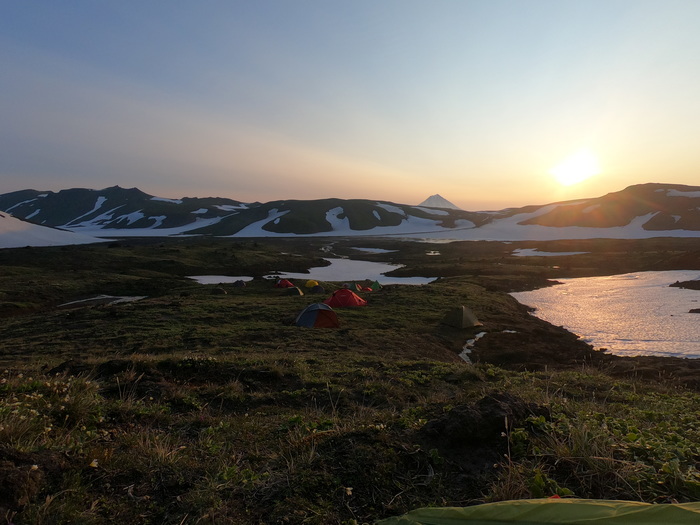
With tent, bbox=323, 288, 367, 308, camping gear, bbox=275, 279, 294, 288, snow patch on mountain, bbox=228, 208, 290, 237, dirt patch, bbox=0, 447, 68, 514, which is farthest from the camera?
snow patch on mountain, bbox=228, 208, 290, 237

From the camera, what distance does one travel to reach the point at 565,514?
2.50 m

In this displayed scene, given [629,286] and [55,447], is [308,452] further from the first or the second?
[629,286]

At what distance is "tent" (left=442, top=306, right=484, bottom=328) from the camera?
24.5 meters

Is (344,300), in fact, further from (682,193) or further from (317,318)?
(682,193)

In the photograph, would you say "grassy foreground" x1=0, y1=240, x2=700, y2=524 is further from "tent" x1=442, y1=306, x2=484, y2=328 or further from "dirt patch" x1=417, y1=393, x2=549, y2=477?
"tent" x1=442, y1=306, x2=484, y2=328

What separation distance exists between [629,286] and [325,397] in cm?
4542

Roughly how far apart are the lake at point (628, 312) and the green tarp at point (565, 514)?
21063 millimetres

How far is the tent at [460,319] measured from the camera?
966 inches

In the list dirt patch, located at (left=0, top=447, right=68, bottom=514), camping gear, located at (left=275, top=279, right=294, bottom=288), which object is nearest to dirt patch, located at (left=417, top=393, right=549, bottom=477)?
dirt patch, located at (left=0, top=447, right=68, bottom=514)

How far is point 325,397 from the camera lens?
9023mm

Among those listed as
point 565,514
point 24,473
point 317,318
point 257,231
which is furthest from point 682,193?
point 24,473

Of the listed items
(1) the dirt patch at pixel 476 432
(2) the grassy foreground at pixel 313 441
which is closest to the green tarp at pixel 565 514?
(2) the grassy foreground at pixel 313 441

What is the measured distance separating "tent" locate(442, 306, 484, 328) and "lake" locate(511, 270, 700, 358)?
6723 mm

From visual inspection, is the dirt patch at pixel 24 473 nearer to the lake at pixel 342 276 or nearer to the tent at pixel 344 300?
the tent at pixel 344 300
